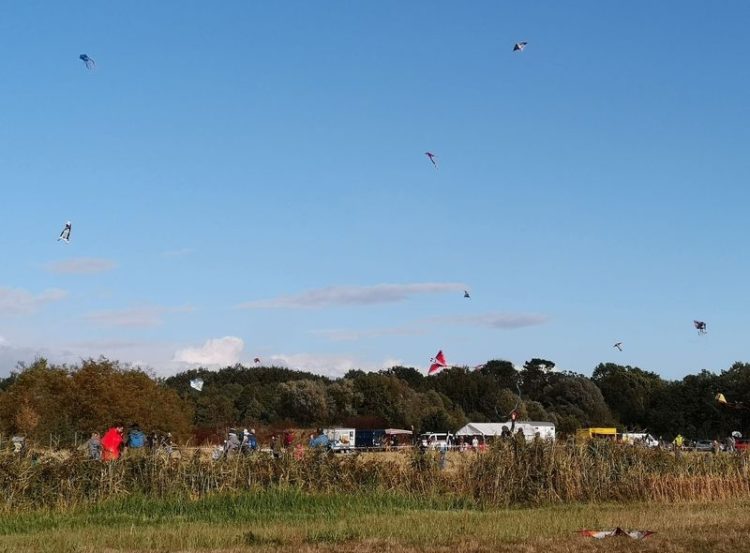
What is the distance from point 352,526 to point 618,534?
478 centimetres

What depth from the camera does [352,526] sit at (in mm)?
17094

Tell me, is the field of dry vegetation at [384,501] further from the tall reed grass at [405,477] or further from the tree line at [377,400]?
the tree line at [377,400]

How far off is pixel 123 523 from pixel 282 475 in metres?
5.52

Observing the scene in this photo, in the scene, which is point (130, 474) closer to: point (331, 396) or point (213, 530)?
point (213, 530)

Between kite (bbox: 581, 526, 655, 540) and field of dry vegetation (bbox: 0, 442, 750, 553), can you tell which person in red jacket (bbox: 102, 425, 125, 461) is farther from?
kite (bbox: 581, 526, 655, 540)

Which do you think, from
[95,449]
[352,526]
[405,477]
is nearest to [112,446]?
→ [95,449]

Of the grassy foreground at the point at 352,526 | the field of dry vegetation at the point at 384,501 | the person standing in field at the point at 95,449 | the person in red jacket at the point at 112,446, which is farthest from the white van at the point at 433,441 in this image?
the person standing in field at the point at 95,449

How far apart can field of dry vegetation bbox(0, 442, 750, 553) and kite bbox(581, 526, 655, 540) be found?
0.85 feet

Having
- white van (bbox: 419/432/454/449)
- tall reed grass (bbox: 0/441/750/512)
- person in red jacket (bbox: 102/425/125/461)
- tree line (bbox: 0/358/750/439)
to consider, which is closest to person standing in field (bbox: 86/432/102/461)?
person in red jacket (bbox: 102/425/125/461)

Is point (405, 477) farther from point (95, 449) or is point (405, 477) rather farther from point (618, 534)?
point (618, 534)

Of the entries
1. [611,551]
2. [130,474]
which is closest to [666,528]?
[611,551]

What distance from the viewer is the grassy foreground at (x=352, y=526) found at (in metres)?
14.4

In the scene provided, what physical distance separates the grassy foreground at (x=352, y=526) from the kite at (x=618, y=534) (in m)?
0.23

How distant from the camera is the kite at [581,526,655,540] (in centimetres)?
1516
